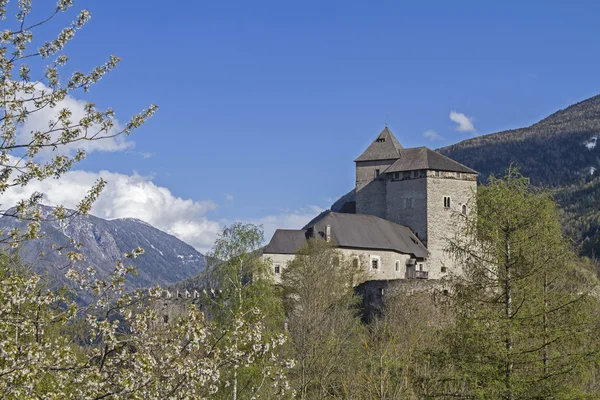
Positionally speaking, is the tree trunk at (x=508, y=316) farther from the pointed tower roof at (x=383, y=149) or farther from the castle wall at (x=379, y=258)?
the pointed tower roof at (x=383, y=149)

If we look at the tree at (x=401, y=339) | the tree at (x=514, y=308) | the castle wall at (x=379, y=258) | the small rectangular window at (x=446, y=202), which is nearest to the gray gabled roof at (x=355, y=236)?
the castle wall at (x=379, y=258)

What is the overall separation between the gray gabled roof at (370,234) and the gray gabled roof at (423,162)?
501 cm

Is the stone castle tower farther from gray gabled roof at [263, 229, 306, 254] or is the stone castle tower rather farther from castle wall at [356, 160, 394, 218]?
gray gabled roof at [263, 229, 306, 254]

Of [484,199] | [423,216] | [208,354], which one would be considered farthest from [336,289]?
[208,354]

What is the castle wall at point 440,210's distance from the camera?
60062 millimetres

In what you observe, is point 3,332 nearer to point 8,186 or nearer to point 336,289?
point 8,186

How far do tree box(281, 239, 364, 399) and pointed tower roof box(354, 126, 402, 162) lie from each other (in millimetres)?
12483

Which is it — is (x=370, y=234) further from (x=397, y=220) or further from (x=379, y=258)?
(x=397, y=220)

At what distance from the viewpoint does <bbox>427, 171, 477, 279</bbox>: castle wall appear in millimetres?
60062

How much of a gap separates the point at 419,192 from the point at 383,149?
6.79 m

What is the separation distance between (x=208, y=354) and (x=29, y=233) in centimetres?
278

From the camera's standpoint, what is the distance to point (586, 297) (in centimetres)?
1723

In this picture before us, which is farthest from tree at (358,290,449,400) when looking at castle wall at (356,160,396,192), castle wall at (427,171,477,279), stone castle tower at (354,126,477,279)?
castle wall at (356,160,396,192)

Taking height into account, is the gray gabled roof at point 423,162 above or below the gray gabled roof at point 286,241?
above
